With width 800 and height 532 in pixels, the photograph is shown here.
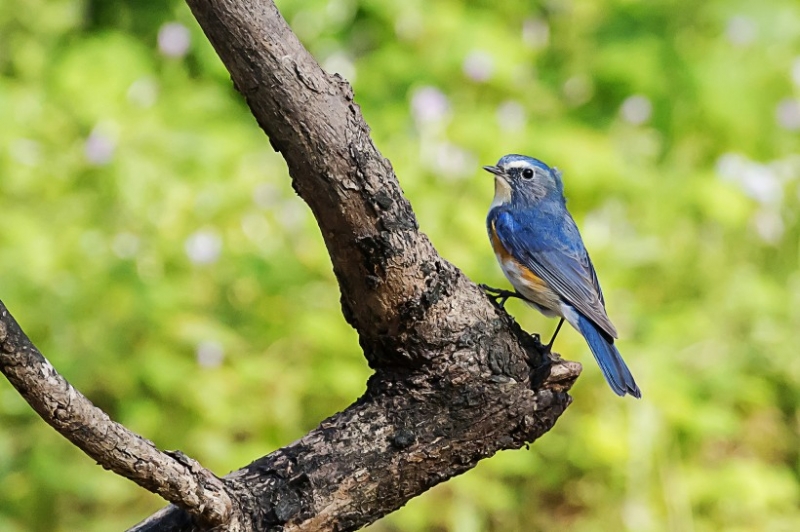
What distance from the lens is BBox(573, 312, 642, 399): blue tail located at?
8.01 ft

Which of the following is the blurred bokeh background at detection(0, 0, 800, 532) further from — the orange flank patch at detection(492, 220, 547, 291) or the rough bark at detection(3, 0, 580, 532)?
the rough bark at detection(3, 0, 580, 532)

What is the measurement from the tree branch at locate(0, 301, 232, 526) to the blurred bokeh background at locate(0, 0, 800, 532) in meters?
1.78

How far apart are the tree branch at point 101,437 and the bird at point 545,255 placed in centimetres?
103

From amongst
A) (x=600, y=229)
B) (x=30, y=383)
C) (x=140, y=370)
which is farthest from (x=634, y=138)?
(x=30, y=383)

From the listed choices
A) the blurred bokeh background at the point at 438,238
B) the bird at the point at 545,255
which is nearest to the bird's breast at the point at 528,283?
the bird at the point at 545,255

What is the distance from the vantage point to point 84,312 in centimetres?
375

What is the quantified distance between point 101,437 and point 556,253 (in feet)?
5.18

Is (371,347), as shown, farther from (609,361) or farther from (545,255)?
(545,255)

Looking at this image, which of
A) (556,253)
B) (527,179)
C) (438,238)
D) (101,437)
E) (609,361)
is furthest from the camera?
(438,238)

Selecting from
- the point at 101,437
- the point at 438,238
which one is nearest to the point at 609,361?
the point at 101,437

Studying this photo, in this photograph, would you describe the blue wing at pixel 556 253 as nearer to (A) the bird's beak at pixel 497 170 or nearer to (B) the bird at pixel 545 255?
(B) the bird at pixel 545 255

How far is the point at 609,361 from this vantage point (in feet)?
8.46

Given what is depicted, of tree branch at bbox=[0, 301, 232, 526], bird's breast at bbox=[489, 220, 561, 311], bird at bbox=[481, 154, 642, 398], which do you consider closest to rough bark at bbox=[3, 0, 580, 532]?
tree branch at bbox=[0, 301, 232, 526]

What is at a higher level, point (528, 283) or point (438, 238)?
point (438, 238)
